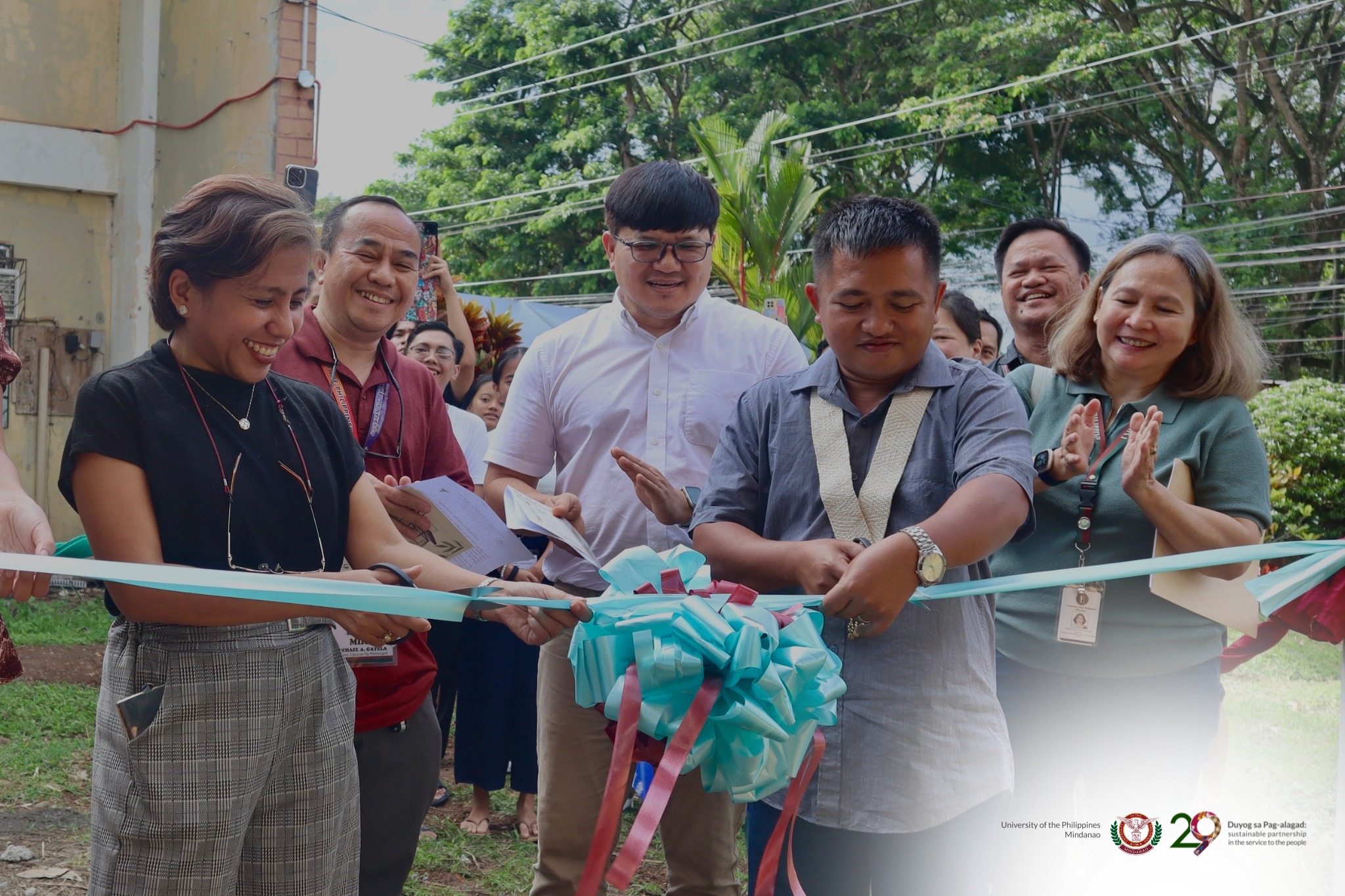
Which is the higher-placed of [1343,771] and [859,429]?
[859,429]

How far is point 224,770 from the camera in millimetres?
1902

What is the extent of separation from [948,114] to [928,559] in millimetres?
18345

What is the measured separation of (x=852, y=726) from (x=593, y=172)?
2332 cm

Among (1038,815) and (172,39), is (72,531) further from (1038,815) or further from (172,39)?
(1038,815)

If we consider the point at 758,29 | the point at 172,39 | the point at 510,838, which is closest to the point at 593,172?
the point at 758,29

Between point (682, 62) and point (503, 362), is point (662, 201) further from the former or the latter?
point (682, 62)

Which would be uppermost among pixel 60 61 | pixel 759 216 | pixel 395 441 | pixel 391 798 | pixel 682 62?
pixel 682 62

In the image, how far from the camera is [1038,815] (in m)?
2.97

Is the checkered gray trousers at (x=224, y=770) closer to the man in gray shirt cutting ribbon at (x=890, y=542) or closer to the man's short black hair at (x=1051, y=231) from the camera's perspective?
the man in gray shirt cutting ribbon at (x=890, y=542)

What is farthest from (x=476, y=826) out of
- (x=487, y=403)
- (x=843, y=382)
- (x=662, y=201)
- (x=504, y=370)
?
(x=843, y=382)

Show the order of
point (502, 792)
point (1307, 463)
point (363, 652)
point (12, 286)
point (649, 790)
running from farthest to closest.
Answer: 1. point (1307, 463)
2. point (12, 286)
3. point (502, 792)
4. point (363, 652)
5. point (649, 790)

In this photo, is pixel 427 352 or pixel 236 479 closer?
pixel 236 479

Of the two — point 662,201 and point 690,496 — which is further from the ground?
point 662,201

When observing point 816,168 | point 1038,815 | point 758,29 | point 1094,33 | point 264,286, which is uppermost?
point 758,29
